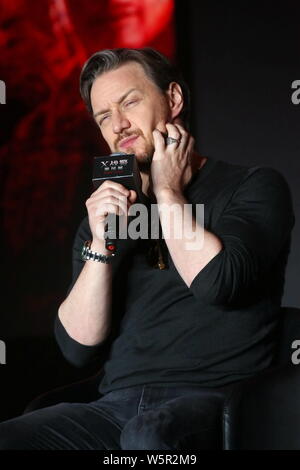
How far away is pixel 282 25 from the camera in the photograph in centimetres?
273

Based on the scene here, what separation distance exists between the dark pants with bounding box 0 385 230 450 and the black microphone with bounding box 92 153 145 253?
0.34 meters

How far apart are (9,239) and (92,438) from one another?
1.32 m

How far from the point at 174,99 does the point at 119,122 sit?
223 mm

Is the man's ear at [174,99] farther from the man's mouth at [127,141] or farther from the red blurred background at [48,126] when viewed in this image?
the red blurred background at [48,126]

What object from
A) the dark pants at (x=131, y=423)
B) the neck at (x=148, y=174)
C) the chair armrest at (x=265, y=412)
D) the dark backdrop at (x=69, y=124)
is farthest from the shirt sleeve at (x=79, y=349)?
the dark backdrop at (x=69, y=124)

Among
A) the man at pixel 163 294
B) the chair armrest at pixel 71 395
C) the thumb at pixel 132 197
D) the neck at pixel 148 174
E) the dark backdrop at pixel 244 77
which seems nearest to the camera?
the man at pixel 163 294

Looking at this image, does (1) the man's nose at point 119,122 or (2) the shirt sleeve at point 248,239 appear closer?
(2) the shirt sleeve at point 248,239

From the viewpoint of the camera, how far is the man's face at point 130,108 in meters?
1.60

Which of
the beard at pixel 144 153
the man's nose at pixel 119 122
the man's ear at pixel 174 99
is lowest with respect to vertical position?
the beard at pixel 144 153

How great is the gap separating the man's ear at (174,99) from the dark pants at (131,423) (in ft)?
2.39

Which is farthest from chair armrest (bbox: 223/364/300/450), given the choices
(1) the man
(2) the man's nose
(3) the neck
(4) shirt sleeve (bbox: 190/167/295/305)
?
(2) the man's nose

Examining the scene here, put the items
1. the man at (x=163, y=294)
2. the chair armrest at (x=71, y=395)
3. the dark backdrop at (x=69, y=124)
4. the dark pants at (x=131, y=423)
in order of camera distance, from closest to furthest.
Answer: the dark pants at (x=131, y=423) < the man at (x=163, y=294) < the chair armrest at (x=71, y=395) < the dark backdrop at (x=69, y=124)

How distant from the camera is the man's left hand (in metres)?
1.49

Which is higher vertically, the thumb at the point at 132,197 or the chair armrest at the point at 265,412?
the thumb at the point at 132,197
